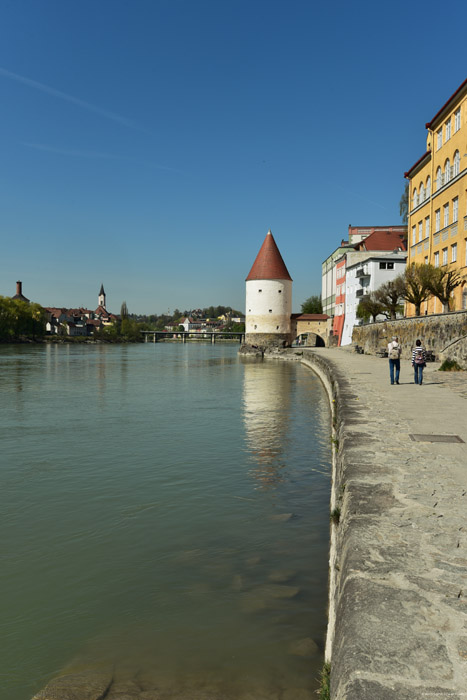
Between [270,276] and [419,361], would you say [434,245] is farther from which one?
[270,276]

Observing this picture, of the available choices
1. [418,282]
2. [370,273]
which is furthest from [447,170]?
[370,273]

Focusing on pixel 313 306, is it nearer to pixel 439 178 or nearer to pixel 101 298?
pixel 439 178

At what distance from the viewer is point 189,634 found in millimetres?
4035

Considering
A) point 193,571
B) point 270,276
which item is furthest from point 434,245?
point 270,276

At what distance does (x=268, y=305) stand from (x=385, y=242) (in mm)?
15173

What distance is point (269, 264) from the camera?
197 ft

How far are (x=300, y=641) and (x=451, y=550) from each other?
1406 millimetres

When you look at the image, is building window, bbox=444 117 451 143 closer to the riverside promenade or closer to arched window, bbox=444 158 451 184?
arched window, bbox=444 158 451 184

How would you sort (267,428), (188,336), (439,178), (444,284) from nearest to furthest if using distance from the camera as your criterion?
1. (267,428)
2. (444,284)
3. (439,178)
4. (188,336)

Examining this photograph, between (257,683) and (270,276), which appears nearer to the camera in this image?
(257,683)

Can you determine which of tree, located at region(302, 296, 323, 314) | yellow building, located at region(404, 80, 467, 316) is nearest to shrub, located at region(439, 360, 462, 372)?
yellow building, located at region(404, 80, 467, 316)

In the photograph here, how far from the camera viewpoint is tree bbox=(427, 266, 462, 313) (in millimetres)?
23172

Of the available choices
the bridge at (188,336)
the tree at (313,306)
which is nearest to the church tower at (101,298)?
the bridge at (188,336)

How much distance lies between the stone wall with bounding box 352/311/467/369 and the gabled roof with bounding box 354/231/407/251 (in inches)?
843
